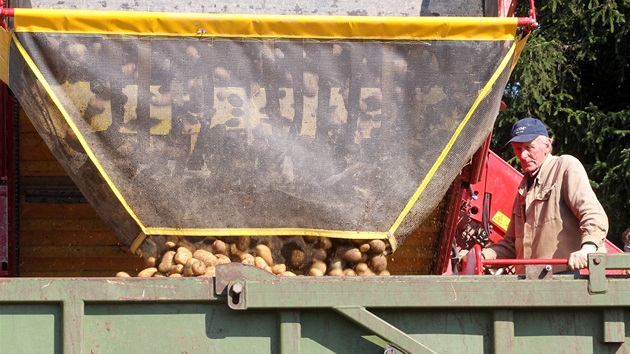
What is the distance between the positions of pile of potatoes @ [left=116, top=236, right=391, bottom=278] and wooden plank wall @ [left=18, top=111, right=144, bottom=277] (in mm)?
1100

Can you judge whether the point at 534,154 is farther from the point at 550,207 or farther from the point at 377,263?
the point at 377,263

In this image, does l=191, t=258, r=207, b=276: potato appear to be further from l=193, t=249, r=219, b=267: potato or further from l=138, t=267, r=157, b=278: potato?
l=138, t=267, r=157, b=278: potato

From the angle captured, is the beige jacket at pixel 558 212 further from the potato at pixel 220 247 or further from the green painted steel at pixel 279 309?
the potato at pixel 220 247

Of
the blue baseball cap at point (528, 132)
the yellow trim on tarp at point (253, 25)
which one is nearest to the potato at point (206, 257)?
the yellow trim on tarp at point (253, 25)

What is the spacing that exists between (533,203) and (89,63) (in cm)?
217

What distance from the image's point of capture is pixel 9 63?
4.17 meters

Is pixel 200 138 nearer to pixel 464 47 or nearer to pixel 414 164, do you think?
pixel 414 164

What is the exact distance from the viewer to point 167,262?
418 centimetres

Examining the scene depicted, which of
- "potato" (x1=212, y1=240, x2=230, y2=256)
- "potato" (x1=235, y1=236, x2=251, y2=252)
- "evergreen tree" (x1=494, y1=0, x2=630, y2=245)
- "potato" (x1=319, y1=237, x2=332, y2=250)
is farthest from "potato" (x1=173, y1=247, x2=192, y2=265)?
"evergreen tree" (x1=494, y1=0, x2=630, y2=245)

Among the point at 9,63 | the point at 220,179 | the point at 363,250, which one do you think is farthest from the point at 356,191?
the point at 9,63

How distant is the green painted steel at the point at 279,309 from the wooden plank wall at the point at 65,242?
184 cm

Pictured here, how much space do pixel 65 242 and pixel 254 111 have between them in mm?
1744

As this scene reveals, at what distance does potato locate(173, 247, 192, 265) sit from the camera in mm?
4141

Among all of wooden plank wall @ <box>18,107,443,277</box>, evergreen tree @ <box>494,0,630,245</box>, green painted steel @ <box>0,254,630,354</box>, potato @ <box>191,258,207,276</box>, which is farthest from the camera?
evergreen tree @ <box>494,0,630,245</box>
